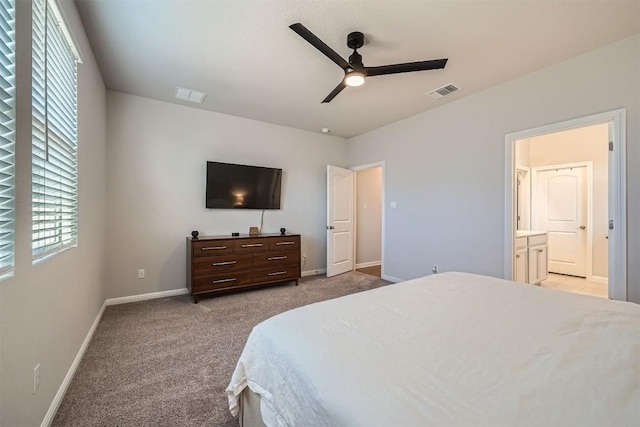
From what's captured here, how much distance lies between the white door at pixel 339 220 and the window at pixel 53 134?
11.3 feet

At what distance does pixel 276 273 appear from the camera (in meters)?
4.03

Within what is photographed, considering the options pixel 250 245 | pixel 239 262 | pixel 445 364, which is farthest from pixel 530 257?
A: pixel 239 262

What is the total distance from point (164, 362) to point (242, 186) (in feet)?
8.60

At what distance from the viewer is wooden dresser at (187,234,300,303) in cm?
340

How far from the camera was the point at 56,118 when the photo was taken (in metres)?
1.62

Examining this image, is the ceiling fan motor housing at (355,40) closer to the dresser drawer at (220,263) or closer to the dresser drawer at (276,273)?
the dresser drawer at (220,263)

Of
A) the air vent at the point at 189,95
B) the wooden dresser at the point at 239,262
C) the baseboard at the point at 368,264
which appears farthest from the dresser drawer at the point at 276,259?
the air vent at the point at 189,95

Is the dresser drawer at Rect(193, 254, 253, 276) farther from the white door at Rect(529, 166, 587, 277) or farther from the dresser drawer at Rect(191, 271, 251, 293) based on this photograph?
the white door at Rect(529, 166, 587, 277)

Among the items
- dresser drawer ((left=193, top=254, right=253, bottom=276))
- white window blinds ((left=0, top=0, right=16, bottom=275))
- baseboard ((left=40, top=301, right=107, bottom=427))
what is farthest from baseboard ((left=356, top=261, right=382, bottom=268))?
white window blinds ((left=0, top=0, right=16, bottom=275))

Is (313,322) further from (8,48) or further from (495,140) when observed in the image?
(495,140)

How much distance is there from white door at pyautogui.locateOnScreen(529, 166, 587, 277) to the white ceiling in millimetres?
3118

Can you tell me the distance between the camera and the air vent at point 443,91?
124 inches

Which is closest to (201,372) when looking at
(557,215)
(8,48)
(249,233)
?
(8,48)

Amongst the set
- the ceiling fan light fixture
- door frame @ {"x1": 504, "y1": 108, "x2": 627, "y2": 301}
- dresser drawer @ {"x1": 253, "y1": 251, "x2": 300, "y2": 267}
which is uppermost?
the ceiling fan light fixture
